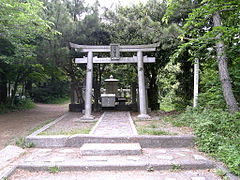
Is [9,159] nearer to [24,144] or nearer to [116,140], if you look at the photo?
[24,144]

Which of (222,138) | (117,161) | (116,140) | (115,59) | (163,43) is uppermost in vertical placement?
(163,43)

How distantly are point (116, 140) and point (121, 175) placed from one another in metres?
1.39

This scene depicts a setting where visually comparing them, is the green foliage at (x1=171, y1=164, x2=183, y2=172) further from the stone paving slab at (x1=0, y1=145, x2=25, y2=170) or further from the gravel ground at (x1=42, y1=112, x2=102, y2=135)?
the stone paving slab at (x1=0, y1=145, x2=25, y2=170)

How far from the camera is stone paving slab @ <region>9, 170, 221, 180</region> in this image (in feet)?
10.3

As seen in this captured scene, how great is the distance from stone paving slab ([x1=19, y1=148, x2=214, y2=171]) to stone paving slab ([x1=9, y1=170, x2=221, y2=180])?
0.37 feet

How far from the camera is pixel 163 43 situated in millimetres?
8328

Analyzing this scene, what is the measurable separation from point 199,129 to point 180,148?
0.79 metres

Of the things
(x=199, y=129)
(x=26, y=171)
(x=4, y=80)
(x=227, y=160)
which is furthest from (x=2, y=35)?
(x=227, y=160)

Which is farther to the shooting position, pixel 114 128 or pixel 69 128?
pixel 69 128

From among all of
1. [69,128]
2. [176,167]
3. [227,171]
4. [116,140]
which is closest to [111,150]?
[116,140]

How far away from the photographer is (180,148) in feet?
14.6

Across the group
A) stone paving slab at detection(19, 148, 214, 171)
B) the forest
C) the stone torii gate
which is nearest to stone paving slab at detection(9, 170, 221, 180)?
stone paving slab at detection(19, 148, 214, 171)

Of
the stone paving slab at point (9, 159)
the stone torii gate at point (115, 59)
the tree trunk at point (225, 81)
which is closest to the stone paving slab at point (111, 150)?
the stone paving slab at point (9, 159)

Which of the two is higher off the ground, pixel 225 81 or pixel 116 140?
pixel 225 81
